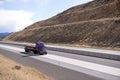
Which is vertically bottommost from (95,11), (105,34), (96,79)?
(96,79)

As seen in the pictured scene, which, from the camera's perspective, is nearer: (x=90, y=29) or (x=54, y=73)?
(x=54, y=73)

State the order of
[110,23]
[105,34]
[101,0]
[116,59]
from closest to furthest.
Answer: [116,59] < [105,34] < [110,23] < [101,0]

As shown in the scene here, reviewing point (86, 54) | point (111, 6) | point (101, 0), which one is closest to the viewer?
point (86, 54)

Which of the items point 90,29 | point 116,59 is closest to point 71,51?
point 116,59

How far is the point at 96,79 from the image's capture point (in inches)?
619

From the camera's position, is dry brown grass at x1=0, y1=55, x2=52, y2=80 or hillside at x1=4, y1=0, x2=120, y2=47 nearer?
dry brown grass at x1=0, y1=55, x2=52, y2=80

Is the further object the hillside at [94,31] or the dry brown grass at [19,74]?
the hillside at [94,31]

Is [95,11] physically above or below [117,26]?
above

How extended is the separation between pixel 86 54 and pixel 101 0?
6903 cm

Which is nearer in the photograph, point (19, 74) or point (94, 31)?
point (19, 74)

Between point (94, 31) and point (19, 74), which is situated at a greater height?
point (94, 31)

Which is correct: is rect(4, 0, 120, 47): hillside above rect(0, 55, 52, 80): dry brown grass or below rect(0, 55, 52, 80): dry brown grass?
above

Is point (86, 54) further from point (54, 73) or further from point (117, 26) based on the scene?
point (117, 26)

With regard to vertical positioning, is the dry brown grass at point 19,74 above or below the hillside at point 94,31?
below
